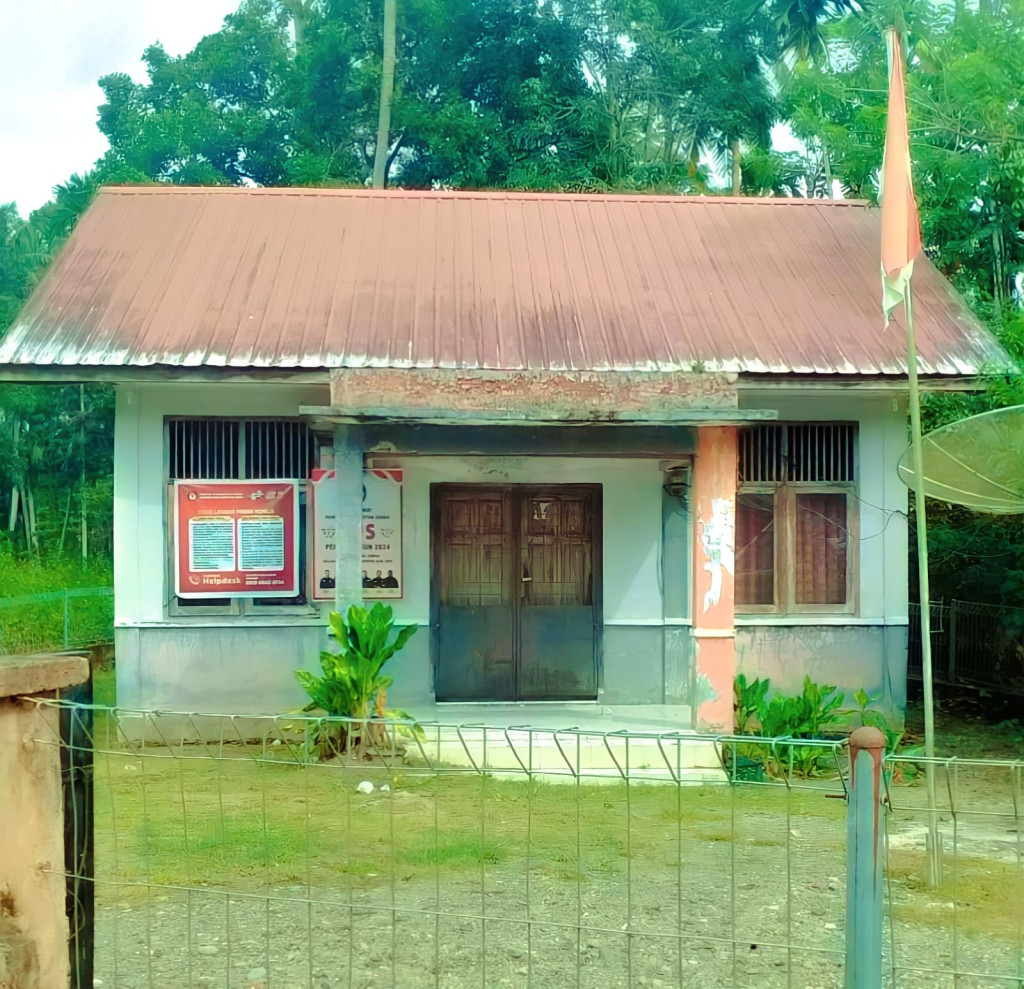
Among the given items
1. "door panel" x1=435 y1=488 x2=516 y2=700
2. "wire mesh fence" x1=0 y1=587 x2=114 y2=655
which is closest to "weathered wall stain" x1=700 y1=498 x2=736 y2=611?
"door panel" x1=435 y1=488 x2=516 y2=700

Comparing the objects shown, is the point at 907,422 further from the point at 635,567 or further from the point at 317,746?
the point at 317,746

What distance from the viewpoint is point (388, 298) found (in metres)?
10.4

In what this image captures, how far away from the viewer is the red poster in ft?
31.9

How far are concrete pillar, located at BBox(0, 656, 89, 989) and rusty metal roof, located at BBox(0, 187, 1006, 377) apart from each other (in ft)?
19.7

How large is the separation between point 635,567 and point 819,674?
175 cm

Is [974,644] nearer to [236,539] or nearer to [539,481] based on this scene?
[539,481]

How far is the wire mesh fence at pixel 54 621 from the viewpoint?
13766 mm

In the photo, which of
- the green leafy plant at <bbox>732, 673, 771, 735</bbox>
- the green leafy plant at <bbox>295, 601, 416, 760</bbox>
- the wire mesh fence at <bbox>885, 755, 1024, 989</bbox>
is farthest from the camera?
the green leafy plant at <bbox>732, 673, 771, 735</bbox>

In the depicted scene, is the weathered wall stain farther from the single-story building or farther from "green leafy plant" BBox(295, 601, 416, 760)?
"green leafy plant" BBox(295, 601, 416, 760)

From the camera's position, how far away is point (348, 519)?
888 centimetres

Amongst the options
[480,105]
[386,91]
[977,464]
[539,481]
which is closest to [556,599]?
[539,481]

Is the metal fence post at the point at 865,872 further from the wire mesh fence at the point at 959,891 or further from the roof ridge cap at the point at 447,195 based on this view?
the roof ridge cap at the point at 447,195

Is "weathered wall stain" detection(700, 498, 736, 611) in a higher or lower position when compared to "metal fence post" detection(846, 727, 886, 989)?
higher

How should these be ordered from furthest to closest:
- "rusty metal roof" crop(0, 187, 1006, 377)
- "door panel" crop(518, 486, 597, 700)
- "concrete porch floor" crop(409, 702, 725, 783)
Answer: "door panel" crop(518, 486, 597, 700)
"rusty metal roof" crop(0, 187, 1006, 377)
"concrete porch floor" crop(409, 702, 725, 783)
